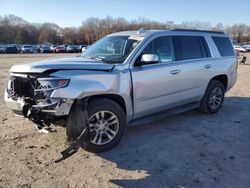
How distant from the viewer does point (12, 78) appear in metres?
4.59

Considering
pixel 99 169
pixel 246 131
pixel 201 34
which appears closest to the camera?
pixel 99 169

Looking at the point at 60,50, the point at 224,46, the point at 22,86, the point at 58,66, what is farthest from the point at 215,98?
the point at 60,50

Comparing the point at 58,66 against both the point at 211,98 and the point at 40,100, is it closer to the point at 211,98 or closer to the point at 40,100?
the point at 40,100

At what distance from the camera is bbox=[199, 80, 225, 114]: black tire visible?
6.70m

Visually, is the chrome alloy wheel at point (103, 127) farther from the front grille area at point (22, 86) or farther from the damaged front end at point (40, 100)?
the front grille area at point (22, 86)

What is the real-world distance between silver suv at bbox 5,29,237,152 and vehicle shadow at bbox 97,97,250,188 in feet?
1.22

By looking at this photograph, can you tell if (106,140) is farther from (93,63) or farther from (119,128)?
(93,63)

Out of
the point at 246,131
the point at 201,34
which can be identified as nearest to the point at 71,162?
the point at 246,131

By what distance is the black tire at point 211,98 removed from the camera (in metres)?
6.70

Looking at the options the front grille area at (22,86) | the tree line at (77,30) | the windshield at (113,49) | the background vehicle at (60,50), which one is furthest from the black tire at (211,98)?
the tree line at (77,30)

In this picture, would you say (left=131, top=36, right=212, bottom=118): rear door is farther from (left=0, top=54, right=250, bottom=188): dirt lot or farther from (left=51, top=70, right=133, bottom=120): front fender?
(left=0, top=54, right=250, bottom=188): dirt lot

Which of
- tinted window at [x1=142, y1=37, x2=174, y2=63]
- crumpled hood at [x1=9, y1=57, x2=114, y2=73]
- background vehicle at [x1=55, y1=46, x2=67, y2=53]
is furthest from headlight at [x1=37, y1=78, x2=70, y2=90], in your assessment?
background vehicle at [x1=55, y1=46, x2=67, y2=53]

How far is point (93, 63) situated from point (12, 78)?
1.29 metres

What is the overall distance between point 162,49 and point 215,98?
2268 millimetres
